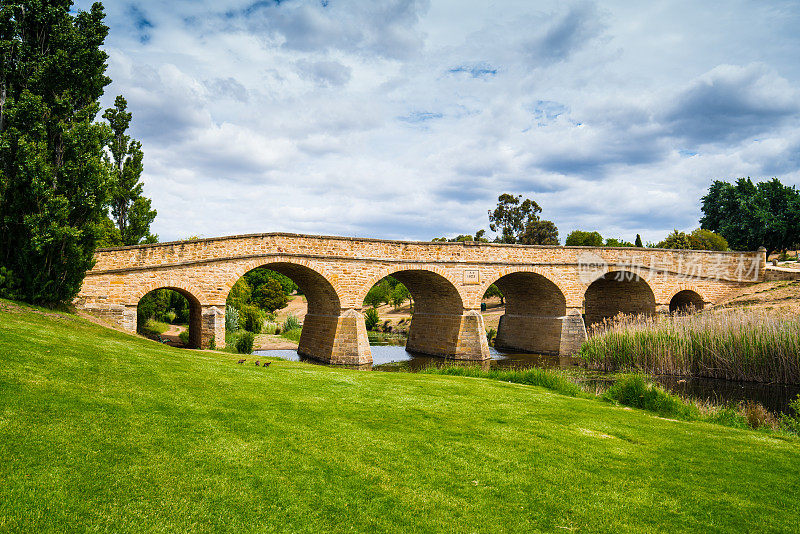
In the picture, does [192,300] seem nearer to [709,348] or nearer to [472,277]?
[472,277]

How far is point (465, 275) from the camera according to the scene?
2578 cm

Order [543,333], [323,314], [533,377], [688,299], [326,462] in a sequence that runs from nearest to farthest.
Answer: [326,462] → [533,377] → [323,314] → [543,333] → [688,299]

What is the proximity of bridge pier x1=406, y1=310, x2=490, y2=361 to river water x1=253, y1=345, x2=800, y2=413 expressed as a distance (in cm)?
56

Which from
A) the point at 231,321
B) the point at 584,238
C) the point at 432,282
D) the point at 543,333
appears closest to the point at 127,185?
the point at 231,321

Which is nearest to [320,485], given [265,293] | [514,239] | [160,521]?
[160,521]

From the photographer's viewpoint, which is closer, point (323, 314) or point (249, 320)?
point (323, 314)

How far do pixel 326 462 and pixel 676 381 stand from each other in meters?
17.3

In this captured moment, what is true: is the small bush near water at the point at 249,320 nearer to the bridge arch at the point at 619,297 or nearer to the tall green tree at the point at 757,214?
the bridge arch at the point at 619,297

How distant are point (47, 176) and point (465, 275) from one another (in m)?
18.8

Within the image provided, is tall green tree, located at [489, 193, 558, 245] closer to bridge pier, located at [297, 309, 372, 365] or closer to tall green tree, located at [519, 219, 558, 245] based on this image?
tall green tree, located at [519, 219, 558, 245]

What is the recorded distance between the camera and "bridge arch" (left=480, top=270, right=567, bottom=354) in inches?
1125

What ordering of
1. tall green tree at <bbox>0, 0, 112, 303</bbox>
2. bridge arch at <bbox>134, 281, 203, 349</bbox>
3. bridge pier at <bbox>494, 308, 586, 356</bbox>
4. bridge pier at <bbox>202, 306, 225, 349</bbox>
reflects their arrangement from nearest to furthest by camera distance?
tall green tree at <bbox>0, 0, 112, 303</bbox>, bridge arch at <bbox>134, 281, 203, 349</bbox>, bridge pier at <bbox>202, 306, 225, 349</bbox>, bridge pier at <bbox>494, 308, 586, 356</bbox>

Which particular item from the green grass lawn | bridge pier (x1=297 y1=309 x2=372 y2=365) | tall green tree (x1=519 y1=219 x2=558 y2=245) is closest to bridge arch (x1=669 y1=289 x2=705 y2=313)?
bridge pier (x1=297 y1=309 x2=372 y2=365)

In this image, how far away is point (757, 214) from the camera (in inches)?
1981
